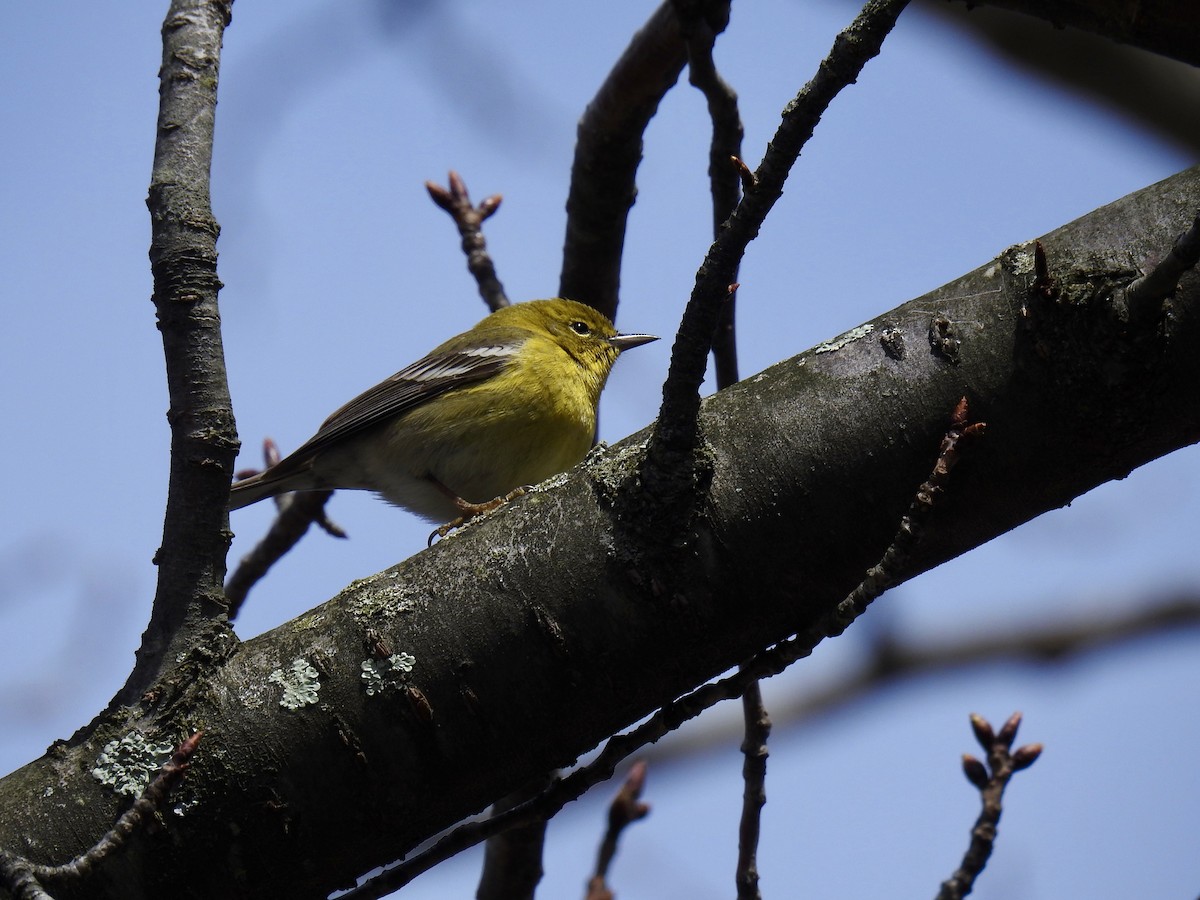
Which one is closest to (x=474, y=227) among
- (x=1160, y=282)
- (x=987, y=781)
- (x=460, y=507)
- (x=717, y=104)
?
(x=460, y=507)

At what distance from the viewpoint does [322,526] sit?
19.4ft

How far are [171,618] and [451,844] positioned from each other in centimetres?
87

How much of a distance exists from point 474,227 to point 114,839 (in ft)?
14.5

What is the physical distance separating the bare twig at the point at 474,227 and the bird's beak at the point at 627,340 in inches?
48.0

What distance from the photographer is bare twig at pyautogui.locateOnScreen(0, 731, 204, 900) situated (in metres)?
2.32

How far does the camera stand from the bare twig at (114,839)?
2324 millimetres

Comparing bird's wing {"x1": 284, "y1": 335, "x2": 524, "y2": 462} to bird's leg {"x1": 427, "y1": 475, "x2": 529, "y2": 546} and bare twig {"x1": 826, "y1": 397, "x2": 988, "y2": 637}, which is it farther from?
bare twig {"x1": 826, "y1": 397, "x2": 988, "y2": 637}

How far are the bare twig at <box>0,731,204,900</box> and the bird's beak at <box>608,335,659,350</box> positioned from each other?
5067mm

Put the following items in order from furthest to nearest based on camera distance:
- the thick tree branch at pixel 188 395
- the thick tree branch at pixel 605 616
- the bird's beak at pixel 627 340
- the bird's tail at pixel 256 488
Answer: the bird's beak at pixel 627 340
the bird's tail at pixel 256 488
the thick tree branch at pixel 188 395
the thick tree branch at pixel 605 616

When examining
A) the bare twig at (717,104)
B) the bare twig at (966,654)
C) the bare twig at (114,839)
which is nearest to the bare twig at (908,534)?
the bare twig at (114,839)

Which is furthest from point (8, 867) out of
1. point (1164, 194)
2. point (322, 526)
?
point (322, 526)

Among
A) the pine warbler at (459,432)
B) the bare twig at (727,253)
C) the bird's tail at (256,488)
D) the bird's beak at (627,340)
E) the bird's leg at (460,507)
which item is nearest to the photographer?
the bare twig at (727,253)

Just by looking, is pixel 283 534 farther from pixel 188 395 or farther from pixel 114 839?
pixel 114 839

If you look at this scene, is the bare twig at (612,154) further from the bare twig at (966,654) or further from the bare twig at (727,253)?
the bare twig at (966,654)
